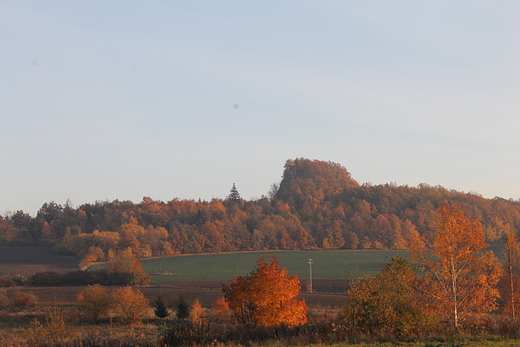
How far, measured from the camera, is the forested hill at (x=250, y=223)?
456 feet

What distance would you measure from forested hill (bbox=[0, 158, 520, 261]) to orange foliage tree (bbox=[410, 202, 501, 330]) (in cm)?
10281

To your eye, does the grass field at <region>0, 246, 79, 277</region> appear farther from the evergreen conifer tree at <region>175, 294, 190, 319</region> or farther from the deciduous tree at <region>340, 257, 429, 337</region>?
the deciduous tree at <region>340, 257, 429, 337</region>

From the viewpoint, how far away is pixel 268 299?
3164cm

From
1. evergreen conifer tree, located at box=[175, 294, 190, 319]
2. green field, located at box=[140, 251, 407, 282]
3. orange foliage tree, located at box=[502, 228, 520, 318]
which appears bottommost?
green field, located at box=[140, 251, 407, 282]

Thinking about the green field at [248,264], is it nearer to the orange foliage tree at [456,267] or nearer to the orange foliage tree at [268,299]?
the orange foliage tree at [456,267]

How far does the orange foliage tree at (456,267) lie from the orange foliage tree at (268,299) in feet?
27.2

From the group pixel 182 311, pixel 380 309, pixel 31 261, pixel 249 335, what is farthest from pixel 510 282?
pixel 31 261

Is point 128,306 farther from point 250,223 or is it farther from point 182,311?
point 250,223

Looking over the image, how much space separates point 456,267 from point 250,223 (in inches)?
4944

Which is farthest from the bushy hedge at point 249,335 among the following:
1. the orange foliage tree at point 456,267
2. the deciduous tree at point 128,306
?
the deciduous tree at point 128,306

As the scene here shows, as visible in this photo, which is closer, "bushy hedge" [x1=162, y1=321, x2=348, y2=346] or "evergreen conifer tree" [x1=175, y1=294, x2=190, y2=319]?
"bushy hedge" [x1=162, y1=321, x2=348, y2=346]

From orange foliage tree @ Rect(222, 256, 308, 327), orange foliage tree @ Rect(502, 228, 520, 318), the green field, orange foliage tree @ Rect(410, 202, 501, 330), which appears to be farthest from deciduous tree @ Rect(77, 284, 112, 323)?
the green field

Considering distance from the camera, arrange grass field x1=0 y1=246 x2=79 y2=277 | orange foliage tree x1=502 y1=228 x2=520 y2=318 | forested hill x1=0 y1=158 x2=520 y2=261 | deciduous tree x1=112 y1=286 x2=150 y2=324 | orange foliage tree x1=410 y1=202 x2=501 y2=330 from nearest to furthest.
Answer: orange foliage tree x1=410 y1=202 x2=501 y2=330 < orange foliage tree x1=502 y1=228 x2=520 y2=318 < deciduous tree x1=112 y1=286 x2=150 y2=324 < grass field x1=0 y1=246 x2=79 y2=277 < forested hill x1=0 y1=158 x2=520 y2=261

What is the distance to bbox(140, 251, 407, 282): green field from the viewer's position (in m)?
89.4
